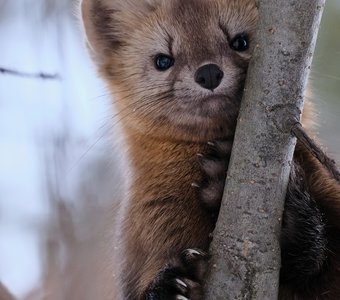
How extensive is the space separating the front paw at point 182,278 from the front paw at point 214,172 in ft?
0.87

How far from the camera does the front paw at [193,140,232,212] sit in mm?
3955

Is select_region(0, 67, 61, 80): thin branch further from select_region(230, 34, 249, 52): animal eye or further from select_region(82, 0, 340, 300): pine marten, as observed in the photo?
select_region(230, 34, 249, 52): animal eye

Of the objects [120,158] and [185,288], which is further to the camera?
[120,158]

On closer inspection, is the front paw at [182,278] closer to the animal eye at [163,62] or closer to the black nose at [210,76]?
the black nose at [210,76]

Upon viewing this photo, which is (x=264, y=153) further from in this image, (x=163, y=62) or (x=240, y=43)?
(x=163, y=62)

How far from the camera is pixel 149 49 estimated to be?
4.67 meters

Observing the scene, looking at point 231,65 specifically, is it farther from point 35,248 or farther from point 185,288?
point 35,248

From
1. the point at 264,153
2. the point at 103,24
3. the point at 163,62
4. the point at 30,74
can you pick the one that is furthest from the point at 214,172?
the point at 103,24

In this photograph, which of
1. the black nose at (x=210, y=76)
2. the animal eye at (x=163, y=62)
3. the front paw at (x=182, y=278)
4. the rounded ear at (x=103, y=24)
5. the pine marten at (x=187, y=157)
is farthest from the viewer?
the rounded ear at (x=103, y=24)

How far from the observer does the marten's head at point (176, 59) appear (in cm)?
410

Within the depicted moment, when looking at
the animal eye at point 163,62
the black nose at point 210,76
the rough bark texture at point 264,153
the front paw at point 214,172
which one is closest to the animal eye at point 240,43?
the black nose at point 210,76

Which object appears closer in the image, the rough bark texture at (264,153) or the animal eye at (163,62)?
the rough bark texture at (264,153)

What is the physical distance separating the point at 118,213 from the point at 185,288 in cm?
129

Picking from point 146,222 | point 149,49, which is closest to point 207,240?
point 146,222
